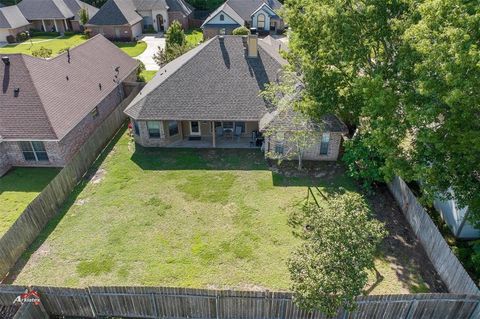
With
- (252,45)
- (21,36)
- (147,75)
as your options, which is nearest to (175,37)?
(147,75)

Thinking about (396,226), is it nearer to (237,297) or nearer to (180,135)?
(237,297)

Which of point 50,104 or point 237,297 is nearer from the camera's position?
point 237,297

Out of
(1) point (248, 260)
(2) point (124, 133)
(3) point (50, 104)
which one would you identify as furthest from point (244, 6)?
(1) point (248, 260)

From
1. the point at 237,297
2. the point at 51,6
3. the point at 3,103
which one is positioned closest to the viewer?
the point at 237,297

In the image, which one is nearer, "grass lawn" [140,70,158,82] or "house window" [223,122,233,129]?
"house window" [223,122,233,129]

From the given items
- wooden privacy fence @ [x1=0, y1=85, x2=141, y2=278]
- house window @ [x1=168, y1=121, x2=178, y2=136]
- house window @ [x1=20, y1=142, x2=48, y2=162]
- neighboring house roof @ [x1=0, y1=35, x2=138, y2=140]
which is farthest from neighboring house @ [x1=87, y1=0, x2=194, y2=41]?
house window @ [x1=20, y1=142, x2=48, y2=162]

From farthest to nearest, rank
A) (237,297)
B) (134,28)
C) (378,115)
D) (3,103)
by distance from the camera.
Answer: (134,28) < (3,103) < (378,115) < (237,297)

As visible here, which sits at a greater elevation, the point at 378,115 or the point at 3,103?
the point at 378,115

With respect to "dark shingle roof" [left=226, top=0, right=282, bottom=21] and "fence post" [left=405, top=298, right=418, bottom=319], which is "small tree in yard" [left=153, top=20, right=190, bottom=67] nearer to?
"dark shingle roof" [left=226, top=0, right=282, bottom=21]
